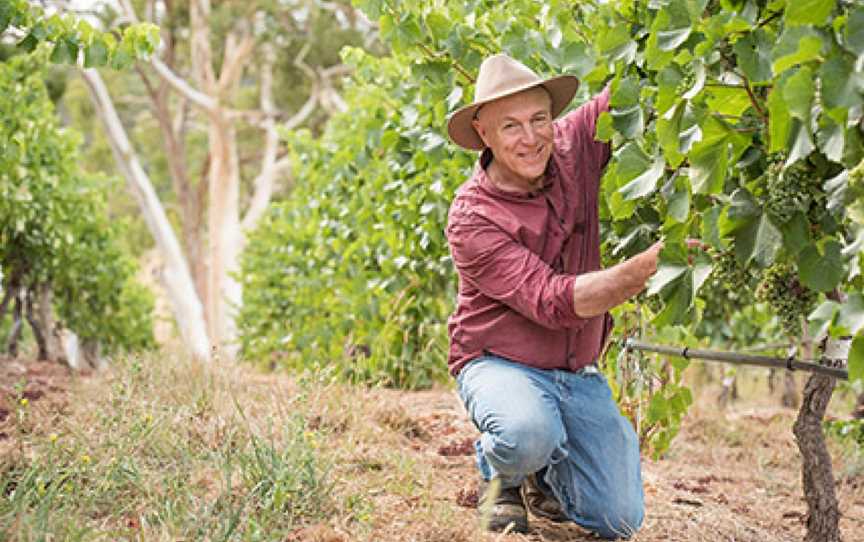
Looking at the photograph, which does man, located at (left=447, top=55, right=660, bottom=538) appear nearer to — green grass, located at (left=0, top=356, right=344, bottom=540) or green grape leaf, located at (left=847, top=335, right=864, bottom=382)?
green grass, located at (left=0, top=356, right=344, bottom=540)

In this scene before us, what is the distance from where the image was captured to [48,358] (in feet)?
30.5

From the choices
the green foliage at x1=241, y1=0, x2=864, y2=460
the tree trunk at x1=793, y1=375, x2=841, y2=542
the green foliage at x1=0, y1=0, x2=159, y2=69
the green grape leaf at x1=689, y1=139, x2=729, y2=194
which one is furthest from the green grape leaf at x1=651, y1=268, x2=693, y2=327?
the green foliage at x1=0, y1=0, x2=159, y2=69

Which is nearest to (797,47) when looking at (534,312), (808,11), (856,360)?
(808,11)

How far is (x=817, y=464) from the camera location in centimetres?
324

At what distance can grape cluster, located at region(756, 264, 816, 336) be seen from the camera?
8.64ft

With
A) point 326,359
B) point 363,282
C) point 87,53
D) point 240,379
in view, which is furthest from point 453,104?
point 326,359

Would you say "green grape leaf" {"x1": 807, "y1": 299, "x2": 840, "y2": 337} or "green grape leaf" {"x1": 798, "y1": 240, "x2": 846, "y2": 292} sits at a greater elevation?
"green grape leaf" {"x1": 798, "y1": 240, "x2": 846, "y2": 292}

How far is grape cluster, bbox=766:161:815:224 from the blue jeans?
1.38 meters

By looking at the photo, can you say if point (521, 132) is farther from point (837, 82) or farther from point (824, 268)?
point (837, 82)

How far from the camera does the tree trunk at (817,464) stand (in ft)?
10.6

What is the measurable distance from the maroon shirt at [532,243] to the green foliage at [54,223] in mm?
3911

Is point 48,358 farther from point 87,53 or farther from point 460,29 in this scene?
point 460,29

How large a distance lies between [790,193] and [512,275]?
131cm

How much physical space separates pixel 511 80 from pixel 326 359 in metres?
3.96
